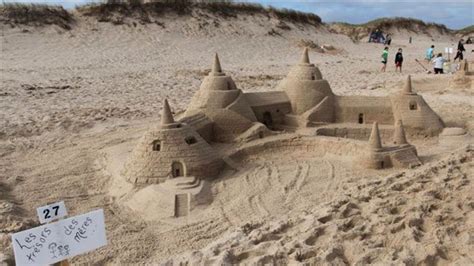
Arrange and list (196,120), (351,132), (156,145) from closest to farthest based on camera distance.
A: (156,145)
(196,120)
(351,132)

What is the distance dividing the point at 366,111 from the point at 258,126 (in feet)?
10.9

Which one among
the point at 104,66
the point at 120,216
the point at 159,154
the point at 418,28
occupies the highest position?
the point at 418,28

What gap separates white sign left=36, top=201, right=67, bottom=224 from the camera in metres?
3.97

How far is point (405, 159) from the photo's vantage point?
35.4 ft

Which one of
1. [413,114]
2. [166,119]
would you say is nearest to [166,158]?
[166,119]

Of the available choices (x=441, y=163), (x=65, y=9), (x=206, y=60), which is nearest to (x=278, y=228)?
(x=441, y=163)

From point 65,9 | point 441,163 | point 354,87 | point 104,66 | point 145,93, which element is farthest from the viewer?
point 65,9

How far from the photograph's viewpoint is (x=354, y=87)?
2030 centimetres

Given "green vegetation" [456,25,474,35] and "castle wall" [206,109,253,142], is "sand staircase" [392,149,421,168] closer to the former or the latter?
"castle wall" [206,109,253,142]

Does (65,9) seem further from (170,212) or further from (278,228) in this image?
(278,228)

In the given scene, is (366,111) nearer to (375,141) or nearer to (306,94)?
(306,94)

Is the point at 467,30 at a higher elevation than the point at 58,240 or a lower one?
higher

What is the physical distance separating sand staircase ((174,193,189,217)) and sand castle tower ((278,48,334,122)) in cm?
529

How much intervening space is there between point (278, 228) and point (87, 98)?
532 inches
